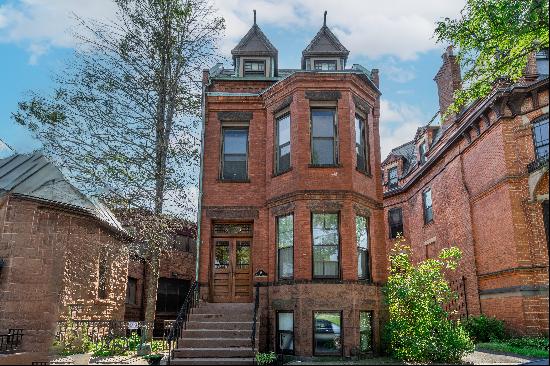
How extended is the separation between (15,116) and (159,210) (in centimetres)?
623

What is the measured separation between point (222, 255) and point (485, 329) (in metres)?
9.69

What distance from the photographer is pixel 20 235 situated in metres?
15.7

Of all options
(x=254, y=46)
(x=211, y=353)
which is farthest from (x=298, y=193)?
(x=254, y=46)

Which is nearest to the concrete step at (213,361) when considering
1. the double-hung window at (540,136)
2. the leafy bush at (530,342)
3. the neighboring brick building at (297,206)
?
the neighboring brick building at (297,206)

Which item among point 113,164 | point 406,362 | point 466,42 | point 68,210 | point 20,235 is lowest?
point 406,362

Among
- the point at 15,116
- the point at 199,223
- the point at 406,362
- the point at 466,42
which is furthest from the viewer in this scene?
the point at 15,116

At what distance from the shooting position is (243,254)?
1485cm

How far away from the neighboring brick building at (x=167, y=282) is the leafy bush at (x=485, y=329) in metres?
13.8

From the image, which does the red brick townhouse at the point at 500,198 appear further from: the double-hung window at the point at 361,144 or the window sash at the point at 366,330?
the window sash at the point at 366,330

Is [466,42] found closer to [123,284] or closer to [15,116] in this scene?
[15,116]

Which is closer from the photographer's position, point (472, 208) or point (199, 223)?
point (199, 223)

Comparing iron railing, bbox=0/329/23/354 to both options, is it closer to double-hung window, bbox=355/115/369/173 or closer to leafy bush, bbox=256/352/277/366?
leafy bush, bbox=256/352/277/366

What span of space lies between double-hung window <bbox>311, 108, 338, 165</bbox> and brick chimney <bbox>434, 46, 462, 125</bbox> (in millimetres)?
11347

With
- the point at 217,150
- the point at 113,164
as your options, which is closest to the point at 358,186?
the point at 217,150
